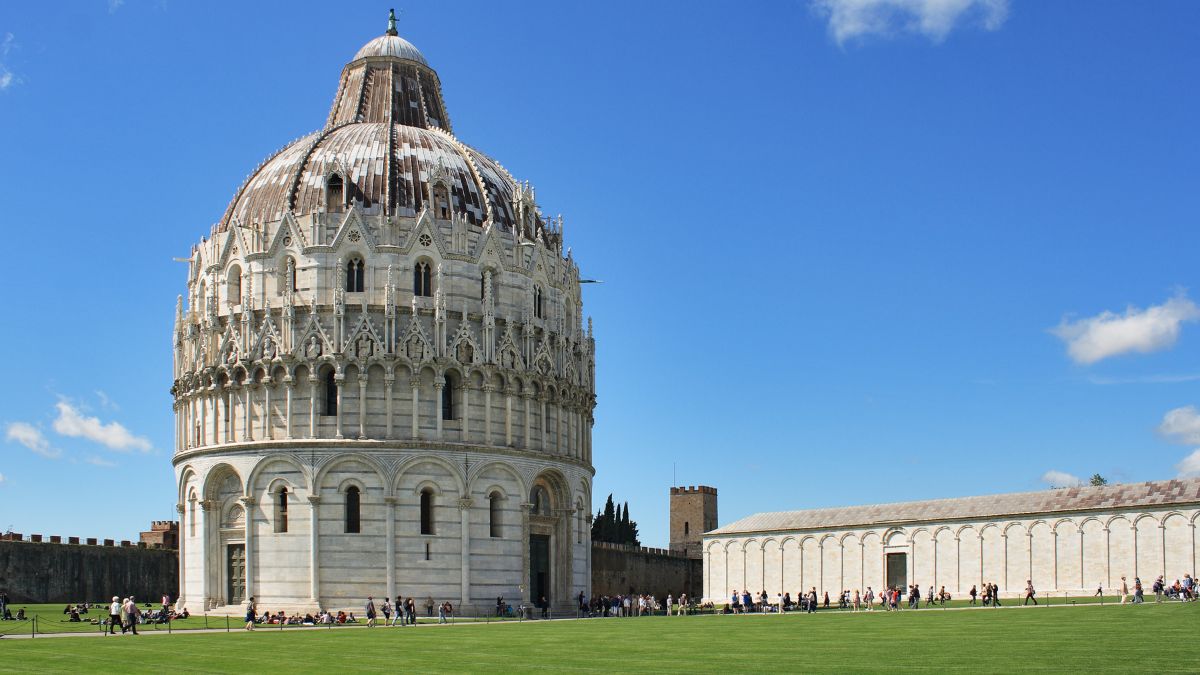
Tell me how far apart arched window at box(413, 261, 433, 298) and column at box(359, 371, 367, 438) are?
5033 mm

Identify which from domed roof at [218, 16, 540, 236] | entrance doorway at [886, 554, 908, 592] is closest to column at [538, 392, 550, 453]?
domed roof at [218, 16, 540, 236]

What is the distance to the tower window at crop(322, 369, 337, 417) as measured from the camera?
61094 mm

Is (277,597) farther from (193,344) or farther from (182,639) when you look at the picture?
(182,639)

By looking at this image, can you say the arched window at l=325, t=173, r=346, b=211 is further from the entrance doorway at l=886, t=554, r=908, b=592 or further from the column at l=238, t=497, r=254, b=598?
the entrance doorway at l=886, t=554, r=908, b=592

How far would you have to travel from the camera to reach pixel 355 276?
62.8m

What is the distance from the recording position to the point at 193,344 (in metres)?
65.3

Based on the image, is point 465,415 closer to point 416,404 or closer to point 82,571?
point 416,404

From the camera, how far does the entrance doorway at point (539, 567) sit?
6550 cm

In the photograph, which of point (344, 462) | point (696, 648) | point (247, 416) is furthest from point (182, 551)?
point (696, 648)

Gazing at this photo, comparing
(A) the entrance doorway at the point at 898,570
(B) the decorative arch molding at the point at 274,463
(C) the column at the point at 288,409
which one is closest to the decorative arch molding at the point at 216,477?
(B) the decorative arch molding at the point at 274,463

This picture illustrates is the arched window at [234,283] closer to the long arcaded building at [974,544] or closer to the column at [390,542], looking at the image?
the column at [390,542]

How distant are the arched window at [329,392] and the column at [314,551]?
3861mm

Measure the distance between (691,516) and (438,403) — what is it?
60.2 metres

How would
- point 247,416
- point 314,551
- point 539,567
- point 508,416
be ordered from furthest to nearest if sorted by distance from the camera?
1. point 539,567
2. point 508,416
3. point 247,416
4. point 314,551
